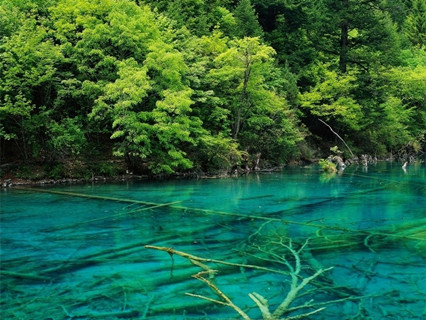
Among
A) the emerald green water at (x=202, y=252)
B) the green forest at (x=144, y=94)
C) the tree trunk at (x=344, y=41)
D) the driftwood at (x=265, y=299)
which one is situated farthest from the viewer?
the tree trunk at (x=344, y=41)

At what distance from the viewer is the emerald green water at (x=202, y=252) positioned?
4.84 m

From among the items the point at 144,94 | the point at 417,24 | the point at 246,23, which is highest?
the point at 417,24

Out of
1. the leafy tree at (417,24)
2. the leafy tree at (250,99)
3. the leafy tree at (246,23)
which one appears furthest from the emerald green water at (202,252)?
the leafy tree at (417,24)

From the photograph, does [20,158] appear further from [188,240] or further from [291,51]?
[291,51]

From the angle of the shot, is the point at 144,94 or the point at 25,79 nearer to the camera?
the point at 25,79

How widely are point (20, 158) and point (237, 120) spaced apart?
9999 millimetres

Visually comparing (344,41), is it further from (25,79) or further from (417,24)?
(417,24)

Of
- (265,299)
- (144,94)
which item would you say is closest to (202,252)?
(265,299)

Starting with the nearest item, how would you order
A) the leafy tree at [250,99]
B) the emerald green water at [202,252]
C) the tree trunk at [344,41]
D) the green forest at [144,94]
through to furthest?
1. the emerald green water at [202,252]
2. the green forest at [144,94]
3. the leafy tree at [250,99]
4. the tree trunk at [344,41]

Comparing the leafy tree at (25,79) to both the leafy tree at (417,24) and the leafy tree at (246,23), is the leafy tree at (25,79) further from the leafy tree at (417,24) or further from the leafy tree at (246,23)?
the leafy tree at (417,24)

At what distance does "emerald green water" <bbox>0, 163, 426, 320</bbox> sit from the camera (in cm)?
484

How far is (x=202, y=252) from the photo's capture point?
698 centimetres

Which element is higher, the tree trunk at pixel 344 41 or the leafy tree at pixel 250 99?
the tree trunk at pixel 344 41

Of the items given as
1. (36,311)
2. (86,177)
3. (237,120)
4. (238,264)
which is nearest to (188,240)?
(238,264)
